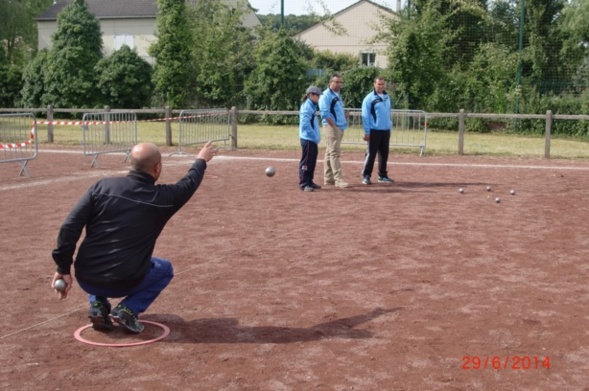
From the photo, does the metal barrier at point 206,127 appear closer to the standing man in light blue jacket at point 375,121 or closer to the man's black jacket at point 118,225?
the standing man in light blue jacket at point 375,121

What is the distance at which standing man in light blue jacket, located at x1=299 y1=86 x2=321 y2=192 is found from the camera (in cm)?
1404

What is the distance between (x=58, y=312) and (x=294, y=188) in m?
8.20

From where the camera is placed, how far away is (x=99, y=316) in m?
6.02

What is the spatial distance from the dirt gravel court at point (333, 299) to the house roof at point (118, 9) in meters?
46.6

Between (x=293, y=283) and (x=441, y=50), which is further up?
(x=441, y=50)

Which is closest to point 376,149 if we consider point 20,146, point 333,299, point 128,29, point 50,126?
point 20,146

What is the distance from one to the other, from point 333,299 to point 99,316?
7.12 ft

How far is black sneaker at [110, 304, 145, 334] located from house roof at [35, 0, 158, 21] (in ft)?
176

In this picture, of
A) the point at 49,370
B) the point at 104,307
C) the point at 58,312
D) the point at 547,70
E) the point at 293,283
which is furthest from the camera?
the point at 547,70

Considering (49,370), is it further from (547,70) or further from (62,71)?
(62,71)

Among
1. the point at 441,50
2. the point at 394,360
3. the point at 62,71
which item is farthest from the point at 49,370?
the point at 62,71

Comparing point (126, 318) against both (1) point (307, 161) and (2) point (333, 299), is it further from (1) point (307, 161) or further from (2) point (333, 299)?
(1) point (307, 161)

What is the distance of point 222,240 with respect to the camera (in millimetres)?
9875

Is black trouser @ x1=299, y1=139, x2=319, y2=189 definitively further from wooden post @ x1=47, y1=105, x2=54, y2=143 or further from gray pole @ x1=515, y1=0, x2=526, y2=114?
gray pole @ x1=515, y1=0, x2=526, y2=114
